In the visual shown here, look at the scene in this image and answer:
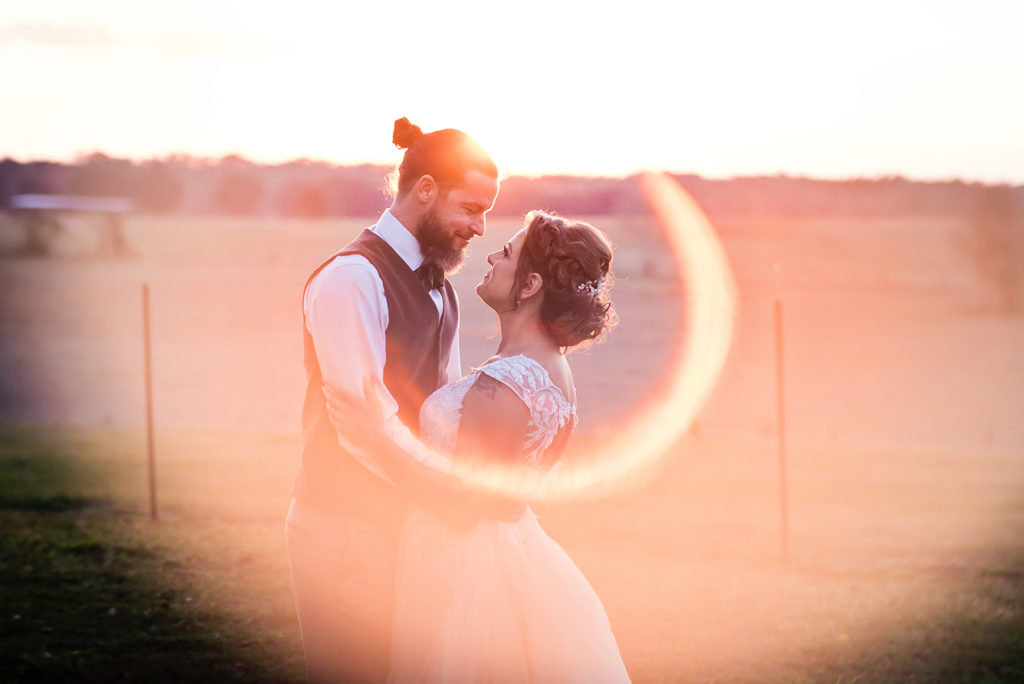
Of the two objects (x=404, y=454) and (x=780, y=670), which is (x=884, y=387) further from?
(x=404, y=454)

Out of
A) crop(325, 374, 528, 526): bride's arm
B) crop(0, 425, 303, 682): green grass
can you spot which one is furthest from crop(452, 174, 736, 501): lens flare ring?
crop(0, 425, 303, 682): green grass

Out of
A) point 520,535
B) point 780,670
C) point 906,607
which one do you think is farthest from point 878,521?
point 520,535

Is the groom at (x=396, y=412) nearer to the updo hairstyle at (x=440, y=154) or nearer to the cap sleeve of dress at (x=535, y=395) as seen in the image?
the updo hairstyle at (x=440, y=154)

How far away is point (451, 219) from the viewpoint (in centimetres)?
361

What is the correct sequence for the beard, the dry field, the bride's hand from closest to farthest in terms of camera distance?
the bride's hand < the beard < the dry field

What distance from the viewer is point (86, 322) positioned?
38.2m

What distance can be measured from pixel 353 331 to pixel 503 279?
56 centimetres

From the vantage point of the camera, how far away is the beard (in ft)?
11.9

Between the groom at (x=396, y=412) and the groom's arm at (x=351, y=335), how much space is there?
0.02m

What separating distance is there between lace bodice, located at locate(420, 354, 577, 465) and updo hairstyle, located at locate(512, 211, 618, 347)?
0.19 m

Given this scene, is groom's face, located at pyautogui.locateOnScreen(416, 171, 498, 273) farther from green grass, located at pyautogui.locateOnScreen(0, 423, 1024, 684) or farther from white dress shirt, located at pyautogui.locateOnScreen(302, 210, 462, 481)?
green grass, located at pyautogui.locateOnScreen(0, 423, 1024, 684)

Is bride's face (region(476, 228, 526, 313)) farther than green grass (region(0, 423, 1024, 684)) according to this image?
No

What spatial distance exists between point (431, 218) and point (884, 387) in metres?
25.0

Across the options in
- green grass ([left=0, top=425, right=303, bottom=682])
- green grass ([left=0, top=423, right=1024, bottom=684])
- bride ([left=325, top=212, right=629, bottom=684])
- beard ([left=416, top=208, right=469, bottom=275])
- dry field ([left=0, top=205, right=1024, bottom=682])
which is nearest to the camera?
bride ([left=325, top=212, right=629, bottom=684])
